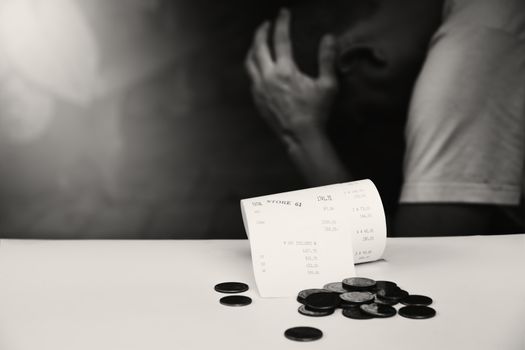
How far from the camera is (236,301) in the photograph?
31.9 inches

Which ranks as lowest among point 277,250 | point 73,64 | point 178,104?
point 277,250

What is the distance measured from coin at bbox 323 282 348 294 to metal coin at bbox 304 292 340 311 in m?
0.02

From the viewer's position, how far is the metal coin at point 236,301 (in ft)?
2.65

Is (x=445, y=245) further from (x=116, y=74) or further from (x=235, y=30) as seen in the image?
(x=116, y=74)

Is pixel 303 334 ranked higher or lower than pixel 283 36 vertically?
lower

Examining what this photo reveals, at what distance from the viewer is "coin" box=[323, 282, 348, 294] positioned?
2.78ft

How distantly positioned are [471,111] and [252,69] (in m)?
0.53

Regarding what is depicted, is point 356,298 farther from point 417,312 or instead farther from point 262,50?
point 262,50

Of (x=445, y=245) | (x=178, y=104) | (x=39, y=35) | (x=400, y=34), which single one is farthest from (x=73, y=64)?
(x=445, y=245)

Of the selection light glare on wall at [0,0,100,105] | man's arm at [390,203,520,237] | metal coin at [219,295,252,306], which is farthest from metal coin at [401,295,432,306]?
light glare on wall at [0,0,100,105]

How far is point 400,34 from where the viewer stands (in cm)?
145

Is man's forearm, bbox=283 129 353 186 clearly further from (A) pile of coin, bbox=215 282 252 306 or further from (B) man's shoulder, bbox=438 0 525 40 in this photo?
(A) pile of coin, bbox=215 282 252 306

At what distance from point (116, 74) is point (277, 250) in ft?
2.61

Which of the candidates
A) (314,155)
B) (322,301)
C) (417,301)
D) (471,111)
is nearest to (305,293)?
(322,301)
